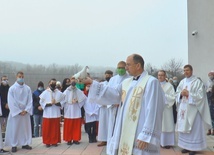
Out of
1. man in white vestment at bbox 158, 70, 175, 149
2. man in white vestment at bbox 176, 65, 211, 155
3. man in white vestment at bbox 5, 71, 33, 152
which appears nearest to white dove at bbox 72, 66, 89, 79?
man in white vestment at bbox 176, 65, 211, 155

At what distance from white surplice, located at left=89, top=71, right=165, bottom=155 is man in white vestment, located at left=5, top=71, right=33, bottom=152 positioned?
4.16 m

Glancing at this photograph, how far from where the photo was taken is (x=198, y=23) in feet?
45.3

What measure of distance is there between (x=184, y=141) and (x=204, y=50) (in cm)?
683

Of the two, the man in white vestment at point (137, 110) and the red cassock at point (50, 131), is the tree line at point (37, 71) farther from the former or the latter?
the man in white vestment at point (137, 110)

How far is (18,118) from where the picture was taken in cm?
792

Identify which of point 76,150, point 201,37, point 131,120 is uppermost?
point 201,37

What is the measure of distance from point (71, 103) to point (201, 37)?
764 centimetres

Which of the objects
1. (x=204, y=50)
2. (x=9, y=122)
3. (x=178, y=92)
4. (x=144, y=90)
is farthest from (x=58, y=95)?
(x=204, y=50)

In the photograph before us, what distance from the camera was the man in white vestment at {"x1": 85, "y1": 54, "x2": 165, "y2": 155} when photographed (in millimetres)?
3777

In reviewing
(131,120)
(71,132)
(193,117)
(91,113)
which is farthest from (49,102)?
(131,120)

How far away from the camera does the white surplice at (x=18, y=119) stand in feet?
25.6

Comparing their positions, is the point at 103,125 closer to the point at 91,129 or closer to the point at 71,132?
the point at 91,129

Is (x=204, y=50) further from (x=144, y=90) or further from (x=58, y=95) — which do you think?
(x=144, y=90)

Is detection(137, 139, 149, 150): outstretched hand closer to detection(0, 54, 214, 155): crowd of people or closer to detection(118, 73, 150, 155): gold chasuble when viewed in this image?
detection(0, 54, 214, 155): crowd of people
